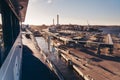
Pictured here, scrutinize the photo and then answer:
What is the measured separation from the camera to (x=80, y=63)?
1888cm

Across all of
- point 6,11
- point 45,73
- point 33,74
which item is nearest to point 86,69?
point 45,73

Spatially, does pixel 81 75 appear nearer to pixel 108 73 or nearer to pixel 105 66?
pixel 108 73

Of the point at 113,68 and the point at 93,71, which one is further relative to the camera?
the point at 113,68

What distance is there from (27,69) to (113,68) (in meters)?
7.53

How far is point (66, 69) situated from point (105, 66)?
3.40 meters

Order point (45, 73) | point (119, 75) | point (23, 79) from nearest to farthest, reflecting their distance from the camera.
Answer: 1. point (23, 79)
2. point (45, 73)
3. point (119, 75)

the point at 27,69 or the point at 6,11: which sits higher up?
the point at 6,11

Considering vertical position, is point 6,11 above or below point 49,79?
above

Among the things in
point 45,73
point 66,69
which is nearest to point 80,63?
point 66,69

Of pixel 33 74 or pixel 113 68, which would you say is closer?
pixel 33 74

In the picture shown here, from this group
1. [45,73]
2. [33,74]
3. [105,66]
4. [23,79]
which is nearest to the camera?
[23,79]

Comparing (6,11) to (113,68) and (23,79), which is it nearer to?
(23,79)

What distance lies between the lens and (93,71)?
1598cm

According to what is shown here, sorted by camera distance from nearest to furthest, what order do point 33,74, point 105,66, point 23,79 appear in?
point 23,79 → point 33,74 → point 105,66
